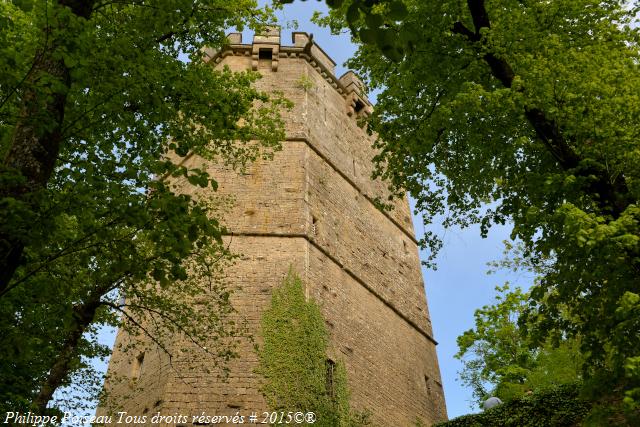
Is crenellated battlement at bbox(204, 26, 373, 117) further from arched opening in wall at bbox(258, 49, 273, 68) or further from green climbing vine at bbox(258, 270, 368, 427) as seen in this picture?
green climbing vine at bbox(258, 270, 368, 427)

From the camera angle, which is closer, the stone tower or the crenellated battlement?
the stone tower

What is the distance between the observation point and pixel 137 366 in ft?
39.2

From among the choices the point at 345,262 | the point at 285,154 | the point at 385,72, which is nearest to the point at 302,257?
the point at 345,262

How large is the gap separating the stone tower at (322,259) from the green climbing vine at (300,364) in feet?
0.88

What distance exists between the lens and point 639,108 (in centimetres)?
678

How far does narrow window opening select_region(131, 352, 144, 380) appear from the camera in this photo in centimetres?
1176

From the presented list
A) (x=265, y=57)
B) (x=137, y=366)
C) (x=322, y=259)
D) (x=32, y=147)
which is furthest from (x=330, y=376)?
(x=265, y=57)

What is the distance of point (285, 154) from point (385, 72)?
4.70 m

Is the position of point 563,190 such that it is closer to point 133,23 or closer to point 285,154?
point 133,23

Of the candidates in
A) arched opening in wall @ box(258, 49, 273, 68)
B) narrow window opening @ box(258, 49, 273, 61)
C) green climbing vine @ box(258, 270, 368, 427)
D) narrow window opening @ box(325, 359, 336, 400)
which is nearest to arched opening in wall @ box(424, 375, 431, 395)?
green climbing vine @ box(258, 270, 368, 427)

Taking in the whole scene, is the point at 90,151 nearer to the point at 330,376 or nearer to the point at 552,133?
Answer: the point at 552,133

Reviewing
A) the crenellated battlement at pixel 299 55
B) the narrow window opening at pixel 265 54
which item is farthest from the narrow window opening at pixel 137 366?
the narrow window opening at pixel 265 54

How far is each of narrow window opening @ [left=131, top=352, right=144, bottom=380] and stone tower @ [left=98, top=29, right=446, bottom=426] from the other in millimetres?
22

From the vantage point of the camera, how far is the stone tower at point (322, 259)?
10.9m
